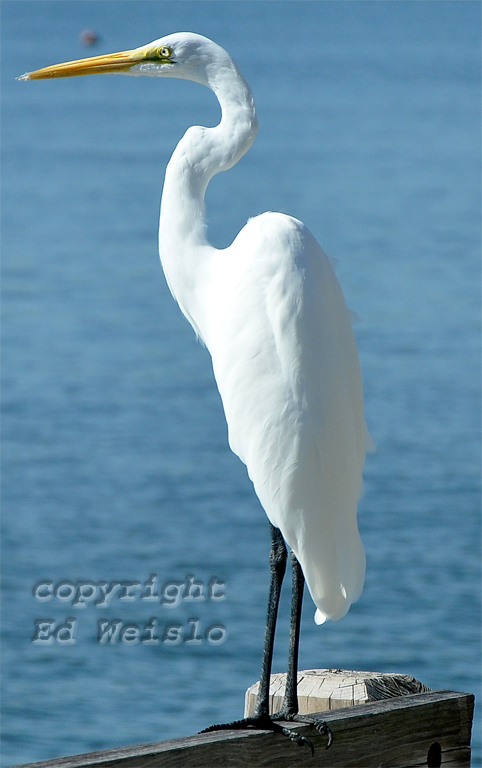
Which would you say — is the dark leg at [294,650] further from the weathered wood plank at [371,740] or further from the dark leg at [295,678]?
the weathered wood plank at [371,740]

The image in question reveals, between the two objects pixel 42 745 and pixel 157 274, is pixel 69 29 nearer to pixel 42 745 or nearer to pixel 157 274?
pixel 157 274

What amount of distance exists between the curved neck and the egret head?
0.04 m

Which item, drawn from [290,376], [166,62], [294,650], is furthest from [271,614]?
[166,62]

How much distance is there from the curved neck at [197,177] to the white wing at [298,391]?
Result: 0.15 m

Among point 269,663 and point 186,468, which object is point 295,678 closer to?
point 269,663

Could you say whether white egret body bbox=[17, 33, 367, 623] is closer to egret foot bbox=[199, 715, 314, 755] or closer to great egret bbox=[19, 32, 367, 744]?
great egret bbox=[19, 32, 367, 744]

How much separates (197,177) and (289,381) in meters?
0.61

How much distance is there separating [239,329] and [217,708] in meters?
3.39

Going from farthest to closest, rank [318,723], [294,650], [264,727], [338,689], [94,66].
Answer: [94,66] → [294,650] → [338,689] → [264,727] → [318,723]

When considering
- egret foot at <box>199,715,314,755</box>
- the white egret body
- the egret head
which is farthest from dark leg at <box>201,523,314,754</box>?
the egret head

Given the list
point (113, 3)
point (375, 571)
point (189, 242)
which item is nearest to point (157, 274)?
point (375, 571)

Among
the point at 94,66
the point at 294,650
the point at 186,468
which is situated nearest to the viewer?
the point at 294,650

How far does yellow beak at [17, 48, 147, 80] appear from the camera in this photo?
9.98ft

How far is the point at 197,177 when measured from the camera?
2912 millimetres
